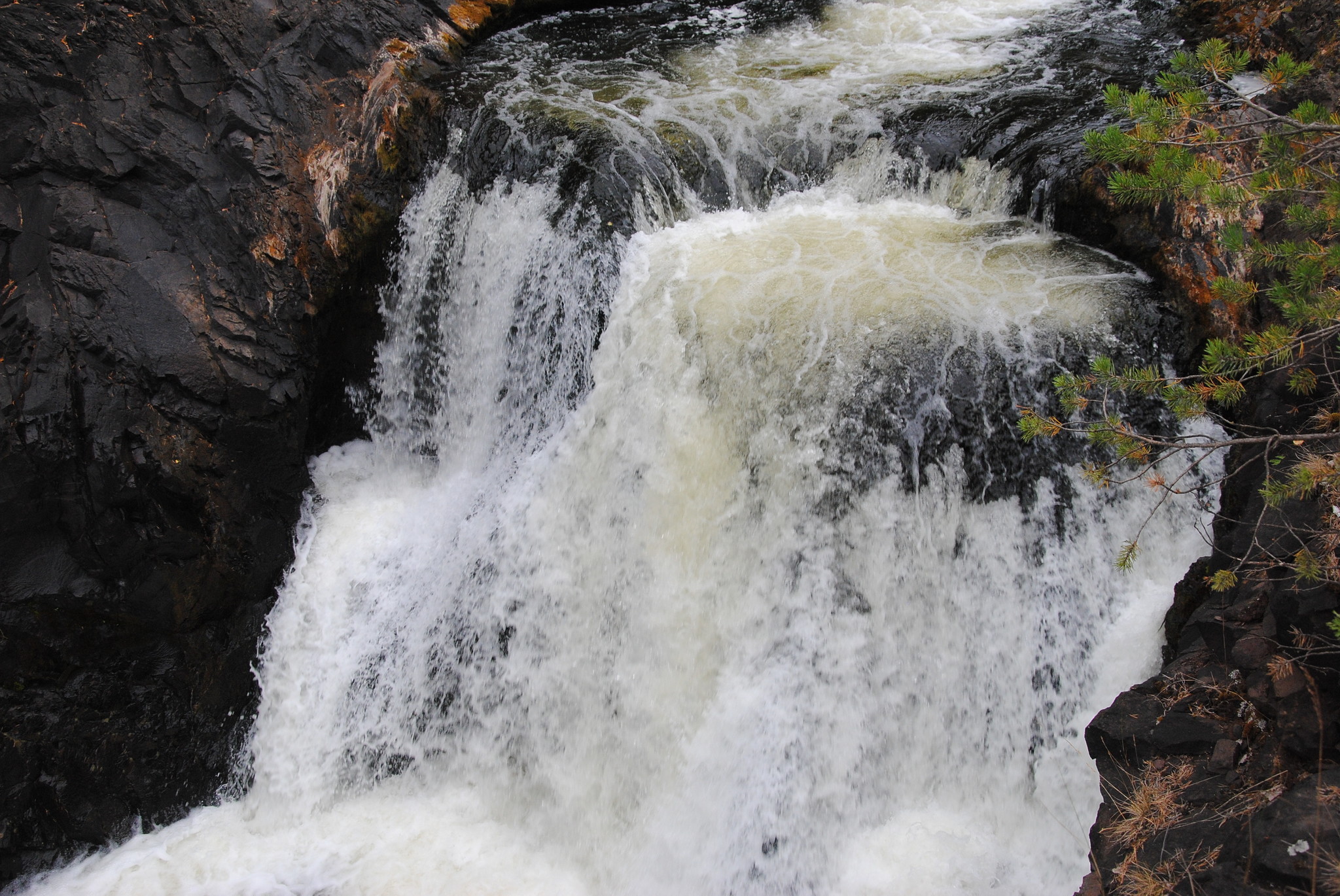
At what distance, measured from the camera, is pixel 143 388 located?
190 inches

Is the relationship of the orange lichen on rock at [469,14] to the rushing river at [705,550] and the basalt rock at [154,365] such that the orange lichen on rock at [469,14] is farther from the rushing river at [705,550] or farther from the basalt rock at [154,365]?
the rushing river at [705,550]

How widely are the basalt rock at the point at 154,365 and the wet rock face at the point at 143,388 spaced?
1 centimetres

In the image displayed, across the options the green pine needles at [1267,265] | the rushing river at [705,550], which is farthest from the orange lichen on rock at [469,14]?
the green pine needles at [1267,265]

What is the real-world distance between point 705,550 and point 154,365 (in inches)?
136

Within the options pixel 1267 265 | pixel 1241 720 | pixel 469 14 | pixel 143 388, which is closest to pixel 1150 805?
pixel 1241 720

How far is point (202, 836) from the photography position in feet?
15.6

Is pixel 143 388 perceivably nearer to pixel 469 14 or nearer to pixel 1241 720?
pixel 469 14

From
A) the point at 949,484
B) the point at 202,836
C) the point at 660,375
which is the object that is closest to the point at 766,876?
the point at 949,484

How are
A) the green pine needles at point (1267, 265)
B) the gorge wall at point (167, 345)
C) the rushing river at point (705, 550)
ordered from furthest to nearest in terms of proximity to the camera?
the gorge wall at point (167, 345) → the rushing river at point (705, 550) → the green pine needles at point (1267, 265)

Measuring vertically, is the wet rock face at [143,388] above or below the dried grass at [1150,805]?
above

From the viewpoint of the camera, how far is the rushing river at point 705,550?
4.07m

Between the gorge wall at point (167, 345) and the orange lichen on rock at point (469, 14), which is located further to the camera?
the orange lichen on rock at point (469, 14)

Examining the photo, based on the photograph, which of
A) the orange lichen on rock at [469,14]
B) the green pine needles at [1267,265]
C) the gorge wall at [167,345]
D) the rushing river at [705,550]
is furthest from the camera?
the orange lichen on rock at [469,14]

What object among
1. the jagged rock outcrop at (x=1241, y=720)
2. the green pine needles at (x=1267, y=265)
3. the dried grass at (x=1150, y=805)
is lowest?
the dried grass at (x=1150, y=805)
